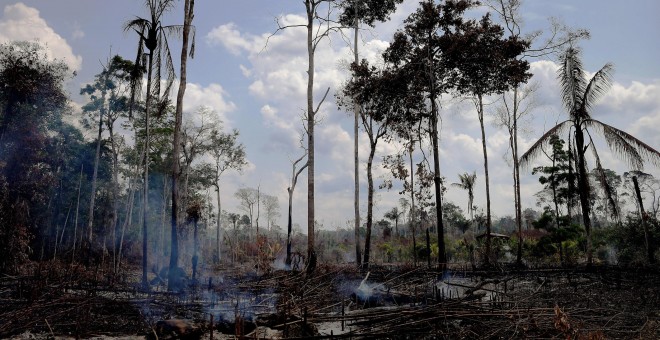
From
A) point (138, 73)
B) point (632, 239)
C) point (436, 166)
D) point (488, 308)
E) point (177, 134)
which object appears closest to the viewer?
point (488, 308)

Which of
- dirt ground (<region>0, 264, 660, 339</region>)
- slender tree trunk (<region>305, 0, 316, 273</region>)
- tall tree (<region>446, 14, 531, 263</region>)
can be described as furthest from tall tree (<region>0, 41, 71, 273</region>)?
tall tree (<region>446, 14, 531, 263</region>)

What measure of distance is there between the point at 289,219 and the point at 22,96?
49.9 ft

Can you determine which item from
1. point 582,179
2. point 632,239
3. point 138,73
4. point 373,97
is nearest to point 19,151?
point 138,73

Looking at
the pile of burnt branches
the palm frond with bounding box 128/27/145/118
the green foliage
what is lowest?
the pile of burnt branches

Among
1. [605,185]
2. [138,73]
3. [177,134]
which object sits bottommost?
[605,185]

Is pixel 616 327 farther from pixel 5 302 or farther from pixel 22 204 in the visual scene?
pixel 22 204

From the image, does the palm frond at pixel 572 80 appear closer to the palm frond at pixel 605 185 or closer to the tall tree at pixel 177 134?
the palm frond at pixel 605 185

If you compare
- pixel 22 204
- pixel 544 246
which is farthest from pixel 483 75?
pixel 22 204

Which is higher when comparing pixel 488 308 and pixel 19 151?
pixel 19 151

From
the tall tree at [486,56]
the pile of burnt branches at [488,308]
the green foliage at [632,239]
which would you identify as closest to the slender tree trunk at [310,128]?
the pile of burnt branches at [488,308]

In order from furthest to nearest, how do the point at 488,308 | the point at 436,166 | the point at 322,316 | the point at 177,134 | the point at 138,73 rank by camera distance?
the point at 436,166 → the point at 138,73 → the point at 177,134 → the point at 488,308 → the point at 322,316

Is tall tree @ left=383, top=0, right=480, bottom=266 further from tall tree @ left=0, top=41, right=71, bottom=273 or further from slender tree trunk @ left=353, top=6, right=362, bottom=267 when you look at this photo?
tall tree @ left=0, top=41, right=71, bottom=273

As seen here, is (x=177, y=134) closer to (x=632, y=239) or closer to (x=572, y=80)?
(x=572, y=80)

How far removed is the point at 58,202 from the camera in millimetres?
31781
